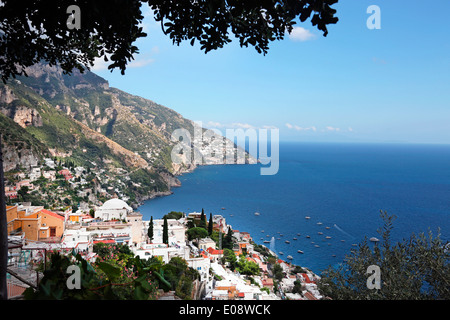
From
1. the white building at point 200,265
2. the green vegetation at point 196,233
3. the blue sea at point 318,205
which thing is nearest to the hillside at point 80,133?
the blue sea at point 318,205

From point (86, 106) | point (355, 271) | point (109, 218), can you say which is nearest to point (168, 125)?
point (86, 106)

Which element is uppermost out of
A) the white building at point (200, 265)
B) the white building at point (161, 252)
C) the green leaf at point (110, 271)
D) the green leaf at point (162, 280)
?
the green leaf at point (110, 271)

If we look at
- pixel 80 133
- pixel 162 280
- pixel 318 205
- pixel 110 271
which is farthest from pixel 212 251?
pixel 80 133

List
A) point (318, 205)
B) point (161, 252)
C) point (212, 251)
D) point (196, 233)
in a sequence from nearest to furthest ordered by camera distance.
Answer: point (161, 252), point (212, 251), point (196, 233), point (318, 205)

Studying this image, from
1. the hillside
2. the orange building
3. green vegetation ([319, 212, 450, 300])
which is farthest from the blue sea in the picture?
the orange building

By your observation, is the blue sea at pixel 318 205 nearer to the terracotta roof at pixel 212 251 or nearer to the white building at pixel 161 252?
the terracotta roof at pixel 212 251

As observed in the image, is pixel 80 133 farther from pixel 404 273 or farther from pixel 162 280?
pixel 162 280
